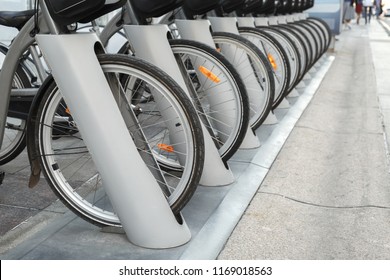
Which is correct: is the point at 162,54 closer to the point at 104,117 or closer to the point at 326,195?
the point at 104,117

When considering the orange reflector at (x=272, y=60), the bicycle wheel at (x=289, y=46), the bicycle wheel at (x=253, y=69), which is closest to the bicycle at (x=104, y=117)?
the bicycle wheel at (x=253, y=69)

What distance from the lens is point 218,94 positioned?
12.9ft

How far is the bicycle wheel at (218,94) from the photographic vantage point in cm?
332

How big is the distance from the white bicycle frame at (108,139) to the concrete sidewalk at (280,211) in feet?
0.29

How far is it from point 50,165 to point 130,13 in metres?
0.87

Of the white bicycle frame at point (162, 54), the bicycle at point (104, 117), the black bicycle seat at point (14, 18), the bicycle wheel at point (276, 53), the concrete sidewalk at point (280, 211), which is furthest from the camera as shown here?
the bicycle wheel at point (276, 53)

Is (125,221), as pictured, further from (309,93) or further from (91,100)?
(309,93)

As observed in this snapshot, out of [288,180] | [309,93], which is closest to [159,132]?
[288,180]

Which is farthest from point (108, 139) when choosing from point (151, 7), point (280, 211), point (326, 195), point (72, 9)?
point (326, 195)

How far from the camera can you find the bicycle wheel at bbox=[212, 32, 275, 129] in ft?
13.1

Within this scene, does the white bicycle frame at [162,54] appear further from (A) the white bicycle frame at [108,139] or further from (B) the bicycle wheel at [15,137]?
(B) the bicycle wheel at [15,137]

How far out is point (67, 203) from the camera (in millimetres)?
2754

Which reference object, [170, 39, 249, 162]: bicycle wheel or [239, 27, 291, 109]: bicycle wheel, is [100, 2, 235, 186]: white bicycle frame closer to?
[170, 39, 249, 162]: bicycle wheel

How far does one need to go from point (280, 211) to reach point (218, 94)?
1.06 m
